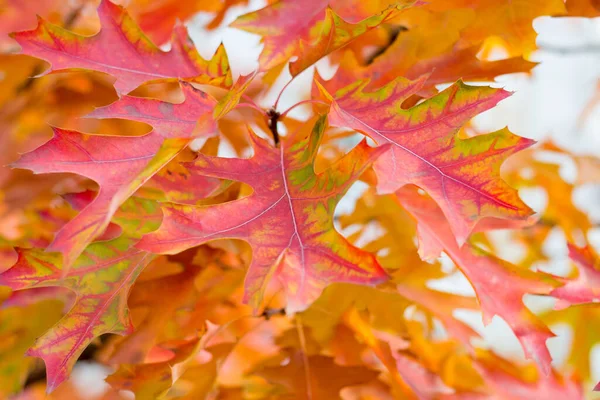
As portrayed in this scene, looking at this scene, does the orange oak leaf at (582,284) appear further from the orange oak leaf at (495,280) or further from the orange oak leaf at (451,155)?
the orange oak leaf at (451,155)

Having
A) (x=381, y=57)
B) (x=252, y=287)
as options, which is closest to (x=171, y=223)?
(x=252, y=287)

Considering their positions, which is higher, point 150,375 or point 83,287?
point 83,287

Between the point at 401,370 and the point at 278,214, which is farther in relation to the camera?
the point at 401,370

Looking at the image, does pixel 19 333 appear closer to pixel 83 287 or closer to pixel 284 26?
pixel 83 287

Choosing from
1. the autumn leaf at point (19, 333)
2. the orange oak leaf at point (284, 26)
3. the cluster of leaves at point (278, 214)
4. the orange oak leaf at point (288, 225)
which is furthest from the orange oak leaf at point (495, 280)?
the autumn leaf at point (19, 333)

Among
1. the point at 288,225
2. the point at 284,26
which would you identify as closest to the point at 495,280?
the point at 288,225
